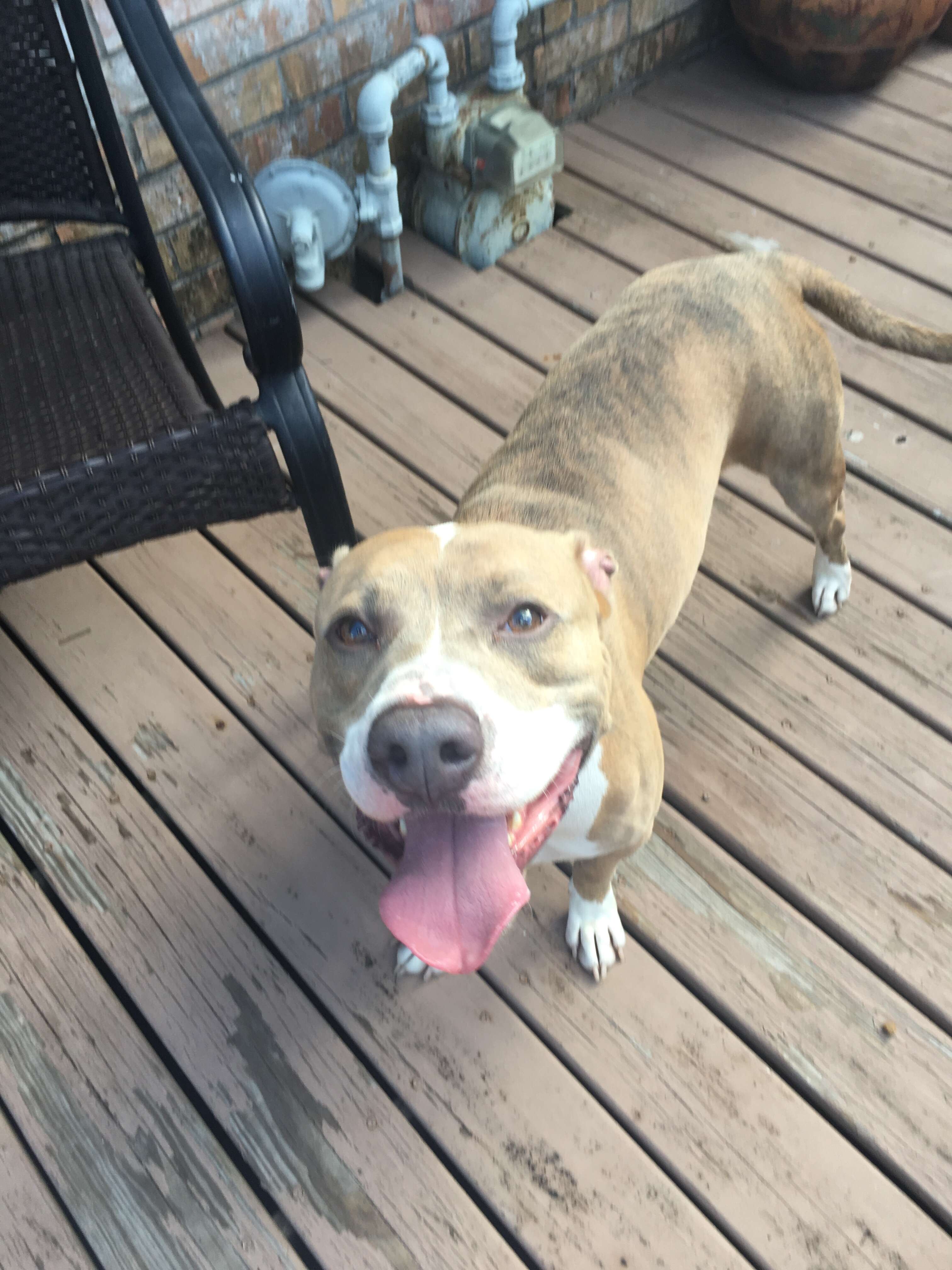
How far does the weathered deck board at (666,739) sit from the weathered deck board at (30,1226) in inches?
29.7

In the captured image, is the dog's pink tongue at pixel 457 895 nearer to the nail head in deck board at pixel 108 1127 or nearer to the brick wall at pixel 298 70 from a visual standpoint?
the nail head in deck board at pixel 108 1127

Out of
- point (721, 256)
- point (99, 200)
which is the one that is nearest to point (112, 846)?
point (99, 200)

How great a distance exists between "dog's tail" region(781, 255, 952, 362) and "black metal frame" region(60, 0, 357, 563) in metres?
0.95

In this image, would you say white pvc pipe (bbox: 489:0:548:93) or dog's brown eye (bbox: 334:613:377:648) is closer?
dog's brown eye (bbox: 334:613:377:648)

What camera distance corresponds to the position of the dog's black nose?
A: 983mm

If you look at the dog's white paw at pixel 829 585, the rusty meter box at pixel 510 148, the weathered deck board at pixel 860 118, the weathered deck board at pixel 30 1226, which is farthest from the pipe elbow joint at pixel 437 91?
the weathered deck board at pixel 30 1226

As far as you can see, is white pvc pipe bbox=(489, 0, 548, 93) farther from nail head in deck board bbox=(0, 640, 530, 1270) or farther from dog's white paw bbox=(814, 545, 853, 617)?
nail head in deck board bbox=(0, 640, 530, 1270)

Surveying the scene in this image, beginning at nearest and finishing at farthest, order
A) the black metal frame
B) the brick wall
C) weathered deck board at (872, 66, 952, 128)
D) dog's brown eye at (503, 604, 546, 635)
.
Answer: dog's brown eye at (503, 604, 546, 635)
the black metal frame
the brick wall
weathered deck board at (872, 66, 952, 128)

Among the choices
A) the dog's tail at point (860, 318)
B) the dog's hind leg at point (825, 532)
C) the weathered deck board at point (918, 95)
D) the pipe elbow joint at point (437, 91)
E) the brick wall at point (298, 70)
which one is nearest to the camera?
the dog's tail at point (860, 318)

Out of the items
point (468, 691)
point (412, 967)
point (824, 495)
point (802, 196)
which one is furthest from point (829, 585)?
point (802, 196)

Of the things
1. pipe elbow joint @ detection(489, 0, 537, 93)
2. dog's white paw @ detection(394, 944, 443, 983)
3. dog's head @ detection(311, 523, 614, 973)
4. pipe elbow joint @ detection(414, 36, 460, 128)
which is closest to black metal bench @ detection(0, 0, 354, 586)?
dog's head @ detection(311, 523, 614, 973)

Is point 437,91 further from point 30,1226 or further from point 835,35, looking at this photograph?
point 30,1226

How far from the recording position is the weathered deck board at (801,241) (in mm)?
2473

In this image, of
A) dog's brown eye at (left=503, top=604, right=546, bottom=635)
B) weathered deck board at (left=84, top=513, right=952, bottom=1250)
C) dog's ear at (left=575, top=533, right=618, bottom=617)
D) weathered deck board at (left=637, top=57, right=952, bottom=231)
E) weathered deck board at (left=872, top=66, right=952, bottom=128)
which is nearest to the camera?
dog's brown eye at (left=503, top=604, right=546, bottom=635)
